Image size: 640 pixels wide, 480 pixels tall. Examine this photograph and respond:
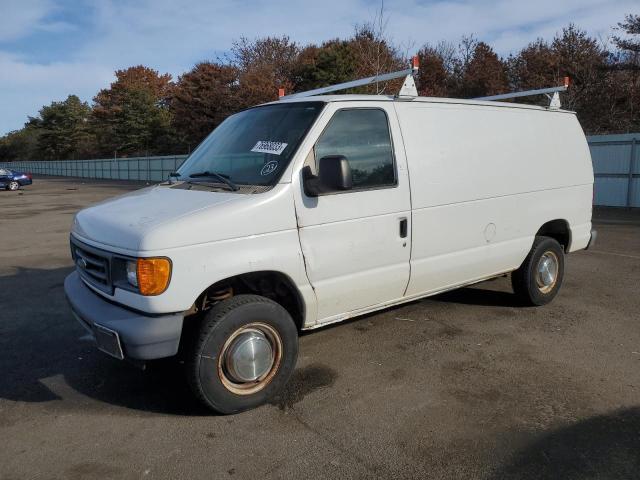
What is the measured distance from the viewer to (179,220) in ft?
10.6

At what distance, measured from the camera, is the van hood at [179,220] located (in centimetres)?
316

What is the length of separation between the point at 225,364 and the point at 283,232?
3.15ft

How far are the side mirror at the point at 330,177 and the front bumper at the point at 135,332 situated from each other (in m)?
1.22

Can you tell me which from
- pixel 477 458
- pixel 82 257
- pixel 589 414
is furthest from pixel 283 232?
pixel 589 414

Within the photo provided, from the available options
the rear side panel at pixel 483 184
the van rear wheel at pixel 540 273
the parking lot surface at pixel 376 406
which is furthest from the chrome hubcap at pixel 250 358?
the van rear wheel at pixel 540 273

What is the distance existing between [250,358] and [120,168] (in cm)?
4887

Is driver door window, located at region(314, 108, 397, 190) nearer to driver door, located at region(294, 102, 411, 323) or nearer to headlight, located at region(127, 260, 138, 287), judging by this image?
driver door, located at region(294, 102, 411, 323)

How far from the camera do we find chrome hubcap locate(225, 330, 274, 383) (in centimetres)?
346

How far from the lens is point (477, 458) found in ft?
9.86

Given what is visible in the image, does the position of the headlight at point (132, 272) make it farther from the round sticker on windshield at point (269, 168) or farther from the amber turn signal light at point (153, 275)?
the round sticker on windshield at point (269, 168)

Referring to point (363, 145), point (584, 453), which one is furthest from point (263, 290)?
point (584, 453)

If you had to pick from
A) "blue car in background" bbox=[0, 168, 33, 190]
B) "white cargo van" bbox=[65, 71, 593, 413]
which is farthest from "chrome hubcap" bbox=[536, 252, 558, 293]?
"blue car in background" bbox=[0, 168, 33, 190]

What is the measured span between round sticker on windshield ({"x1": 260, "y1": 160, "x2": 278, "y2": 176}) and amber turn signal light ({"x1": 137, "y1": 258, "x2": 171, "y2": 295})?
1.00 metres

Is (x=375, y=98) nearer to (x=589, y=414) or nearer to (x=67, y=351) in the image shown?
(x=589, y=414)
